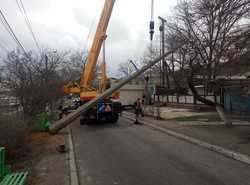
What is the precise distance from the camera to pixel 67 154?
10344mm

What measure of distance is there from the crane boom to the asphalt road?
28.7 ft

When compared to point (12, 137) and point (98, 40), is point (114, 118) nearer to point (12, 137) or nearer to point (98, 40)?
point (98, 40)

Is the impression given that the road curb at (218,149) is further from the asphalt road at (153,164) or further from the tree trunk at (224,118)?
the tree trunk at (224,118)

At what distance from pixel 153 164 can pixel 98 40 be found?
13.1 meters

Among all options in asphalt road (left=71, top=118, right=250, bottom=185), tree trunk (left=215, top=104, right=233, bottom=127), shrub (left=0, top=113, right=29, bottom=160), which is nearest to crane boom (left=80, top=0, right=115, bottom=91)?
tree trunk (left=215, top=104, right=233, bottom=127)

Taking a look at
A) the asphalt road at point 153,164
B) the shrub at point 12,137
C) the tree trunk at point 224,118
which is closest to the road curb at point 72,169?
the asphalt road at point 153,164

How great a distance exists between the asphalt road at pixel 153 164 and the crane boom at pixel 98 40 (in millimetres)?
8741

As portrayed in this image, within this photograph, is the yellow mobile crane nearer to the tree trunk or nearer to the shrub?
the tree trunk

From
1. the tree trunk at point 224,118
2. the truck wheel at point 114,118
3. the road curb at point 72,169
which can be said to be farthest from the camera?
the truck wheel at point 114,118

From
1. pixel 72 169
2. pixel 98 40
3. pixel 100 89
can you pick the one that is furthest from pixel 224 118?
pixel 72 169

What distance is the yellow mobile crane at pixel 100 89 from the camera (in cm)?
1964

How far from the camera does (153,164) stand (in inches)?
339

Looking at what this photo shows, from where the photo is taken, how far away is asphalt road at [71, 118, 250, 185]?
281 inches

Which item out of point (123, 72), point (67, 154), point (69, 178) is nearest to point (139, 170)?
point (69, 178)
